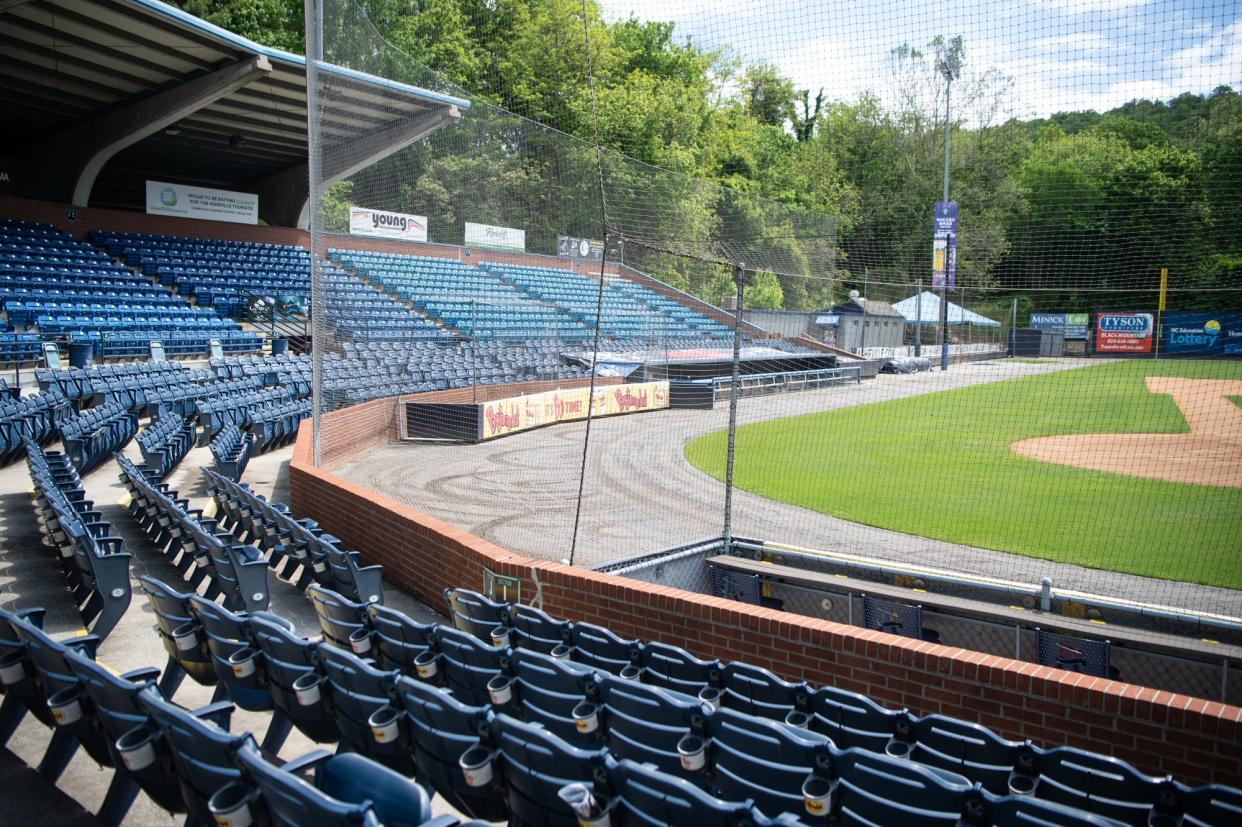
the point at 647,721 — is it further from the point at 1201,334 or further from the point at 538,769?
the point at 1201,334

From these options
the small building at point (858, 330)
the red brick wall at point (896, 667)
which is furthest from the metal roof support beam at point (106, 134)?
the red brick wall at point (896, 667)

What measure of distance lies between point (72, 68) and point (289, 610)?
21.9m

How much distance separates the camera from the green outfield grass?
1070cm

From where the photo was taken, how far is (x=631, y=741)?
3.76m

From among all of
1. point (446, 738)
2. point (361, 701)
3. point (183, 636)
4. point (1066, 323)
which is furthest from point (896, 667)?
point (1066, 323)

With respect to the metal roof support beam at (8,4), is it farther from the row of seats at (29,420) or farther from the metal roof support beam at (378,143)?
the metal roof support beam at (378,143)

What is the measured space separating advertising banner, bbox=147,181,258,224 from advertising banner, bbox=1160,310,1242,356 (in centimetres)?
2943

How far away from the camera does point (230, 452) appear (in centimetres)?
1191

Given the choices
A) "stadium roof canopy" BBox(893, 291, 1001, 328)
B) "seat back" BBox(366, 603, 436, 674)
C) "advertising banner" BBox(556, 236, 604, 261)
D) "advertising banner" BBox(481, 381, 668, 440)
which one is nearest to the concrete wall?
"stadium roof canopy" BBox(893, 291, 1001, 328)

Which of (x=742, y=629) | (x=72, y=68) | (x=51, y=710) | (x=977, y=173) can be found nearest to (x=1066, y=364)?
(x=977, y=173)

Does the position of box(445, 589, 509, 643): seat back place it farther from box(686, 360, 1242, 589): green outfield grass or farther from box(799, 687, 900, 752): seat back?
box(686, 360, 1242, 589): green outfield grass

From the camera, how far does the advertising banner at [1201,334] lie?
25.9 feet

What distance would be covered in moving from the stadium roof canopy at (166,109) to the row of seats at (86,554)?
5.92m

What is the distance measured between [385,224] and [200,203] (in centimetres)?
1984
